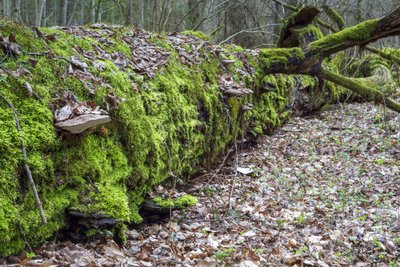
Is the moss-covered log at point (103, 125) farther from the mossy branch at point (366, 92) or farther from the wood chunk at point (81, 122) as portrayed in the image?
the mossy branch at point (366, 92)

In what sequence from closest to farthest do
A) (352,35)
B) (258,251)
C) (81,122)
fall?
(81,122) → (258,251) → (352,35)

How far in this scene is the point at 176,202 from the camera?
445 centimetres

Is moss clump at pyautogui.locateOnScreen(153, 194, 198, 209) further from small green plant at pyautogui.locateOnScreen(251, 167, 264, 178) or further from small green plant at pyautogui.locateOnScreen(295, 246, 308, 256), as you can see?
small green plant at pyautogui.locateOnScreen(251, 167, 264, 178)

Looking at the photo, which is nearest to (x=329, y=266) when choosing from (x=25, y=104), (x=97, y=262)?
(x=97, y=262)

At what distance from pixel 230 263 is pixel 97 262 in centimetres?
125

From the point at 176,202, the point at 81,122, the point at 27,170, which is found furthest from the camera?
the point at 176,202

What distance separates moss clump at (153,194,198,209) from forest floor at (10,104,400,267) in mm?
147

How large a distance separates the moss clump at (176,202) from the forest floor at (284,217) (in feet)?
0.48

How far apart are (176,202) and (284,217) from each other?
4.82ft

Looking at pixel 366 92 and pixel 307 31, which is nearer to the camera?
pixel 366 92

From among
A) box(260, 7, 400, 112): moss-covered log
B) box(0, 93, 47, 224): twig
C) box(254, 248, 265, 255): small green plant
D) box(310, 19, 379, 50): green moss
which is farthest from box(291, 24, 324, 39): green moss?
box(0, 93, 47, 224): twig

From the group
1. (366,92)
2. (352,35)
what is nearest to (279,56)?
(352,35)

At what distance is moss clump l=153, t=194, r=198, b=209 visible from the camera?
4297 millimetres

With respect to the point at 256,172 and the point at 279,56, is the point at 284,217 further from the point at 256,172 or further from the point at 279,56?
the point at 279,56
